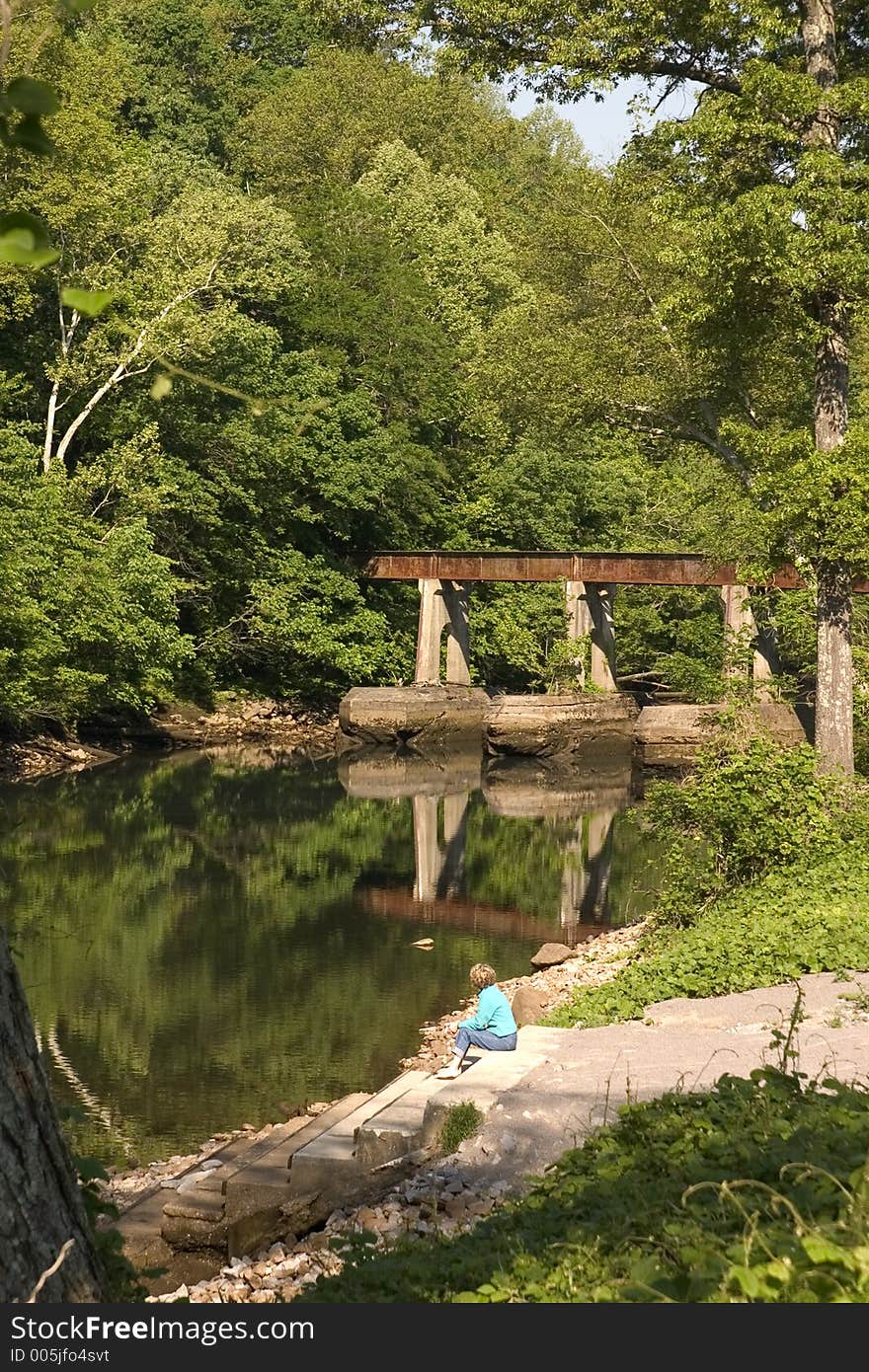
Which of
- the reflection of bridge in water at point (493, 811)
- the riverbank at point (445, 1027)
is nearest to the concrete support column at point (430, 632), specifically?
the reflection of bridge in water at point (493, 811)

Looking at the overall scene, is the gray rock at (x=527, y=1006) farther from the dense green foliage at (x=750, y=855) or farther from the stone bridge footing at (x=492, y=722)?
the stone bridge footing at (x=492, y=722)

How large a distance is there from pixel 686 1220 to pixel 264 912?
51.7 ft

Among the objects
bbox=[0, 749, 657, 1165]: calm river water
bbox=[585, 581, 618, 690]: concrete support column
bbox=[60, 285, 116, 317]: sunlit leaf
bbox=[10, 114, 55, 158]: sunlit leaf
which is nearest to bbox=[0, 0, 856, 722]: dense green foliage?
bbox=[585, 581, 618, 690]: concrete support column

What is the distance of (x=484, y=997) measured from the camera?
10766 mm

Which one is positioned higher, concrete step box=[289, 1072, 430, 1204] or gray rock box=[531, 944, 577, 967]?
concrete step box=[289, 1072, 430, 1204]

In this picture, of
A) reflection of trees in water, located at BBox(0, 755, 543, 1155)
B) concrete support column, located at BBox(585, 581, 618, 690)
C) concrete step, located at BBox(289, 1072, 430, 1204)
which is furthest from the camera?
concrete support column, located at BBox(585, 581, 618, 690)

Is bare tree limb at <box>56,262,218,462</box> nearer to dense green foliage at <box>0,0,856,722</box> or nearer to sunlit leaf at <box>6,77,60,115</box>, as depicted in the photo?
dense green foliage at <box>0,0,856,722</box>

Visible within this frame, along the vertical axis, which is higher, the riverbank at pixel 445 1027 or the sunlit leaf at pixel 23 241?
the sunlit leaf at pixel 23 241

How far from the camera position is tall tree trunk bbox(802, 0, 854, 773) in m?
18.5

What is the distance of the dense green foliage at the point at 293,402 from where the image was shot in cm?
3303

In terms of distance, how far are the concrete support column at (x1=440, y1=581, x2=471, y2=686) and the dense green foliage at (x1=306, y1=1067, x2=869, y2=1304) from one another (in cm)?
3611

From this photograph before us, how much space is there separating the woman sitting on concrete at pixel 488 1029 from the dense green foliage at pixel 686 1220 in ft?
9.51

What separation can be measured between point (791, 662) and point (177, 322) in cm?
2255

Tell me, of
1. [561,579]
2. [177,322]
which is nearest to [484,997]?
[177,322]
